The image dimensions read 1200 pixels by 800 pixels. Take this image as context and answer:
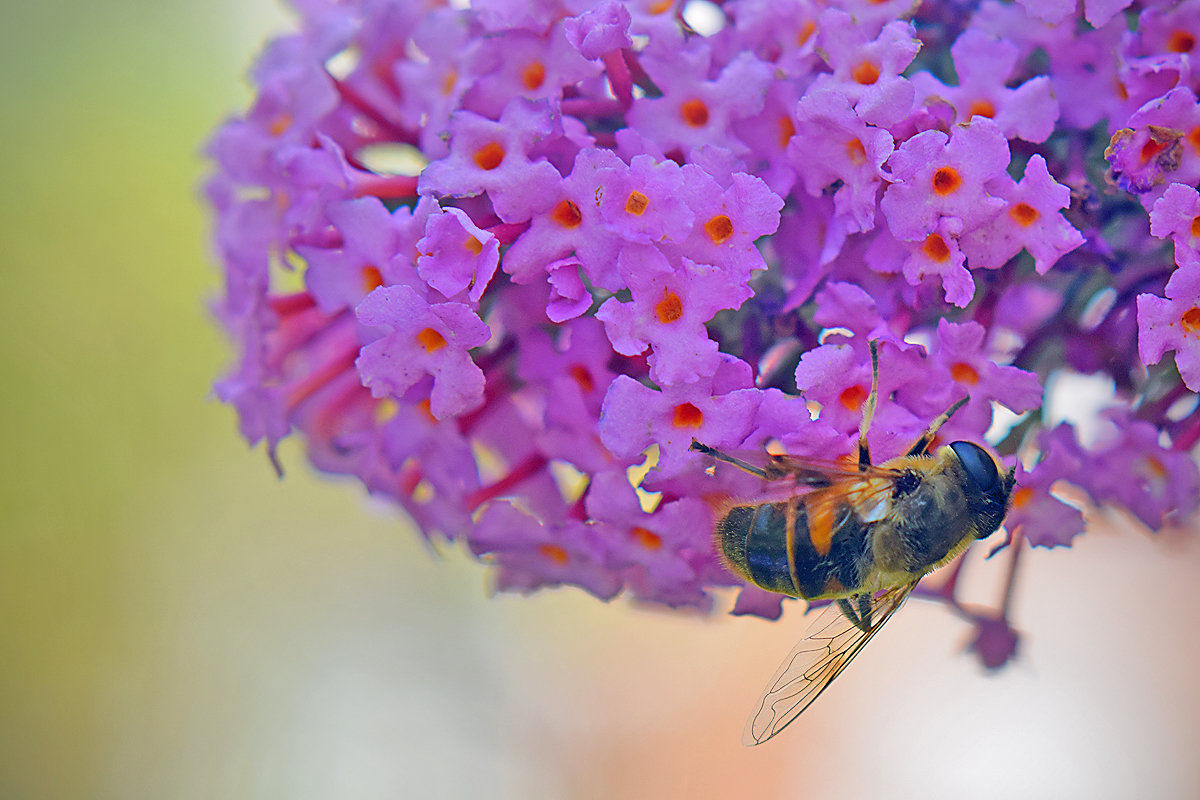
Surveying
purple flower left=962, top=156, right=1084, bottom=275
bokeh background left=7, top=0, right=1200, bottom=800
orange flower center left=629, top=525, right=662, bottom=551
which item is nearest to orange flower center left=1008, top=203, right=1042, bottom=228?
purple flower left=962, top=156, right=1084, bottom=275

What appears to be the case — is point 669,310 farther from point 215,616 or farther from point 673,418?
point 215,616

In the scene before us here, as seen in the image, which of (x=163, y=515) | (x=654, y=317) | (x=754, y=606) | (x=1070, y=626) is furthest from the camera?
(x=163, y=515)

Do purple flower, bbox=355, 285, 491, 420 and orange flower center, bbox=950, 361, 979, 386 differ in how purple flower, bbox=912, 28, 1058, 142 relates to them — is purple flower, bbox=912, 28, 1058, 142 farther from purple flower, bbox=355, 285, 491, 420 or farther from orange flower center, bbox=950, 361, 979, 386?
purple flower, bbox=355, 285, 491, 420

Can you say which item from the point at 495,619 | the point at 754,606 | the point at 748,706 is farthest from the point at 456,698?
the point at 754,606

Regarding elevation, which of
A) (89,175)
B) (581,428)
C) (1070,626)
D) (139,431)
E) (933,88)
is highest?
(933,88)

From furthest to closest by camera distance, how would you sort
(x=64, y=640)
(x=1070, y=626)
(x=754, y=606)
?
1. (x=64, y=640)
2. (x=1070, y=626)
3. (x=754, y=606)

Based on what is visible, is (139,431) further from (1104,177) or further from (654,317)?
(1104,177)

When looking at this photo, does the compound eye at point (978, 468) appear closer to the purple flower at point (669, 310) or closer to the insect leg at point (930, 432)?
the insect leg at point (930, 432)
